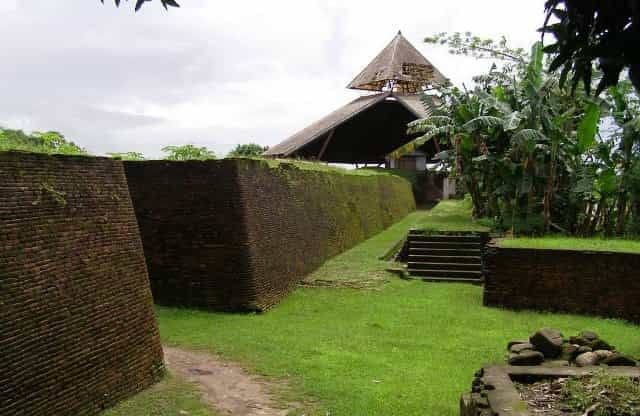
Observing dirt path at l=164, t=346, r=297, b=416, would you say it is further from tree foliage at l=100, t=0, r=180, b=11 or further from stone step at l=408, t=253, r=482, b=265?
stone step at l=408, t=253, r=482, b=265

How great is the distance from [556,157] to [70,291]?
11.3m

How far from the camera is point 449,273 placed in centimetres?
1359

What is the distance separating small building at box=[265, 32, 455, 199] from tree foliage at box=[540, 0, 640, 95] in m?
24.9

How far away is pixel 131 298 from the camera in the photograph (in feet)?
21.7

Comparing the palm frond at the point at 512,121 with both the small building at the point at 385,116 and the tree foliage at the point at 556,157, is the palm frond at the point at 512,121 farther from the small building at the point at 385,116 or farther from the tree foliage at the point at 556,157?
the small building at the point at 385,116

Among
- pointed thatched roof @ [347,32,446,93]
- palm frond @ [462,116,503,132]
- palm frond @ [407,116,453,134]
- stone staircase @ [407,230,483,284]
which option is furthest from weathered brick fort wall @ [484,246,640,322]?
pointed thatched roof @ [347,32,446,93]

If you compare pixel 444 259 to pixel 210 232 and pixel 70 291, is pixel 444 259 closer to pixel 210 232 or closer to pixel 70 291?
pixel 210 232

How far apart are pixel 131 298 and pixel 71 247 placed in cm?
107

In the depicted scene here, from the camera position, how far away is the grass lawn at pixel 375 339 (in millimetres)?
6414

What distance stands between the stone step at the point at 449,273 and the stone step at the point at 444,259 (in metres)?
0.39

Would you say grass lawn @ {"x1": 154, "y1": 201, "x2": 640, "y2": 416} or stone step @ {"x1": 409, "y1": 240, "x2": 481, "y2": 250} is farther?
stone step @ {"x1": 409, "y1": 240, "x2": 481, "y2": 250}

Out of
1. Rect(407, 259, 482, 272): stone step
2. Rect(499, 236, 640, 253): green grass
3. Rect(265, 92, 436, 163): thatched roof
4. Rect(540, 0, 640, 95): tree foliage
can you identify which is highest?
Rect(265, 92, 436, 163): thatched roof

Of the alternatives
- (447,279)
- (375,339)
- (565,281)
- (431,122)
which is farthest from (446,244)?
(375,339)

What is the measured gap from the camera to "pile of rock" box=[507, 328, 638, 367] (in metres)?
5.82
